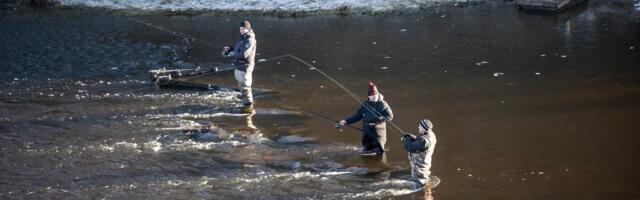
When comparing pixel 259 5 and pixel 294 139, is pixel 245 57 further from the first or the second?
pixel 259 5

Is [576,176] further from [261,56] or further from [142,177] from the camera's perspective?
[261,56]

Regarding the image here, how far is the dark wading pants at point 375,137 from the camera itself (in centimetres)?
1114

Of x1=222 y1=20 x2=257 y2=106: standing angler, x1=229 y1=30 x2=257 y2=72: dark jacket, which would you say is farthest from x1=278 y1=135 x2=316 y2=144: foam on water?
x1=229 y1=30 x2=257 y2=72: dark jacket

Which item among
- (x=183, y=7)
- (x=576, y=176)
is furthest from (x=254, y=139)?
(x=183, y=7)

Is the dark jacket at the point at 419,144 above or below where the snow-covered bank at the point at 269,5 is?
below

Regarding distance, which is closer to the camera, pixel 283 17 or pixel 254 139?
pixel 254 139

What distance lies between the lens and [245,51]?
1418 cm

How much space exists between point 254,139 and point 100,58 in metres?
8.45

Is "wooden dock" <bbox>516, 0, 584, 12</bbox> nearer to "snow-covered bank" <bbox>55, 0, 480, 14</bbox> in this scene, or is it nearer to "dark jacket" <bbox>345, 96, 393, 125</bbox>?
"snow-covered bank" <bbox>55, 0, 480, 14</bbox>

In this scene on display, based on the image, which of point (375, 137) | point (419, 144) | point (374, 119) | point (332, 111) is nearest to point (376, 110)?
point (374, 119)

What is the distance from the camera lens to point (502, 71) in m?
15.9

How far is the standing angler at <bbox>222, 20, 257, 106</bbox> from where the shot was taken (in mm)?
14172

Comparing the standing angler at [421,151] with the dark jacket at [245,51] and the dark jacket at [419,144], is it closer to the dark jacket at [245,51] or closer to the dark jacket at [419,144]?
the dark jacket at [419,144]

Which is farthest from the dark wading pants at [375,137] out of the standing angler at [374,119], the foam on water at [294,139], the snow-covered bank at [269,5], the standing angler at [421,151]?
the snow-covered bank at [269,5]
